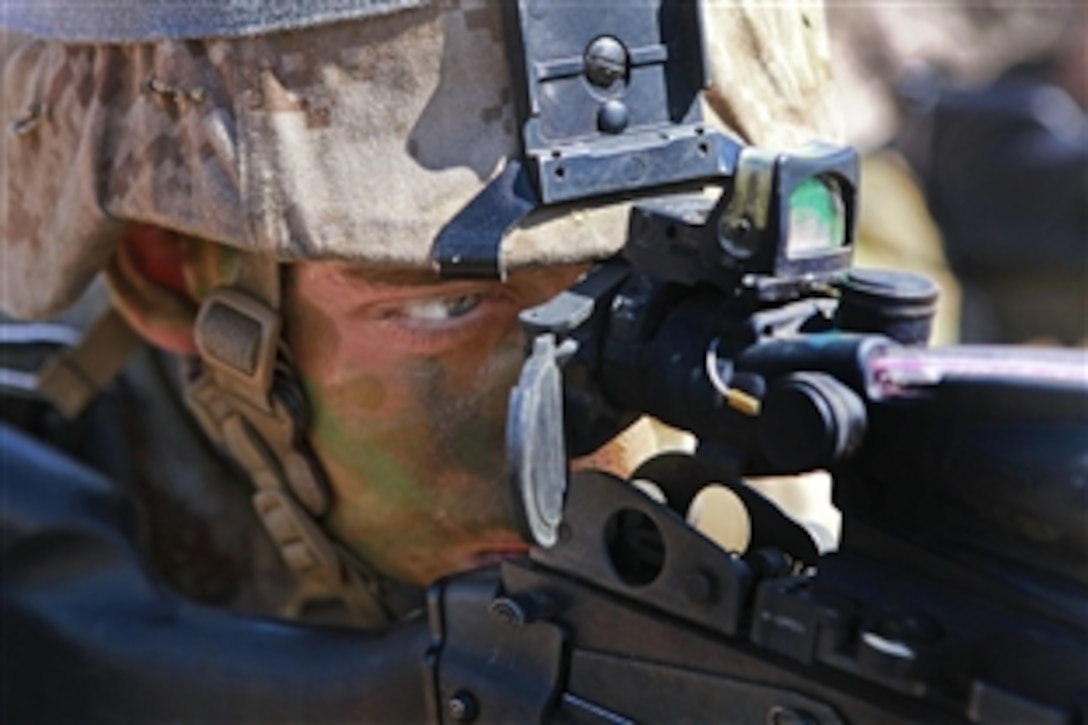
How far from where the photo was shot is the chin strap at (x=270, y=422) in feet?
5.26

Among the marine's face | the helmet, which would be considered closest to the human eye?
the marine's face

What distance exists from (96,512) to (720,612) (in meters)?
0.90

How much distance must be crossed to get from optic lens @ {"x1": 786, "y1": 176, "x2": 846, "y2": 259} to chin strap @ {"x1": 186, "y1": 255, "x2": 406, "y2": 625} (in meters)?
0.59

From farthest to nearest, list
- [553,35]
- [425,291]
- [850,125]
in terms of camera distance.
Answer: [850,125] → [425,291] → [553,35]

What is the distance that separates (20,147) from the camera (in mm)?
1670

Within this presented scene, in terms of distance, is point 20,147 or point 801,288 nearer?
point 801,288

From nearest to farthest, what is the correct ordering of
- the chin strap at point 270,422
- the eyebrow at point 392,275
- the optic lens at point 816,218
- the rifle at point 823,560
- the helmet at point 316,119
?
the rifle at point 823,560 → the optic lens at point 816,218 → the helmet at point 316,119 → the eyebrow at point 392,275 → the chin strap at point 270,422

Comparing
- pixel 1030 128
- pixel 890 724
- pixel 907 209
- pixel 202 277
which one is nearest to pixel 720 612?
pixel 890 724

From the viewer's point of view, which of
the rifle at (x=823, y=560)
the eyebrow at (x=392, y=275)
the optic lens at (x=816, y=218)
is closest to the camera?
the rifle at (x=823, y=560)

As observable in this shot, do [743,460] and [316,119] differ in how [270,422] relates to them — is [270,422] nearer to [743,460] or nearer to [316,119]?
[316,119]

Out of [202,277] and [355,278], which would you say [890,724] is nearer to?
[355,278]

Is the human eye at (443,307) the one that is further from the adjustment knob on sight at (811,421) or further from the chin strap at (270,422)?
the adjustment knob on sight at (811,421)

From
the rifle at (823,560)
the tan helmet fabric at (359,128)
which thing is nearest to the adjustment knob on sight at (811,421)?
the rifle at (823,560)

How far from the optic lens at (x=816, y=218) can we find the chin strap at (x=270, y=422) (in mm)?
592
